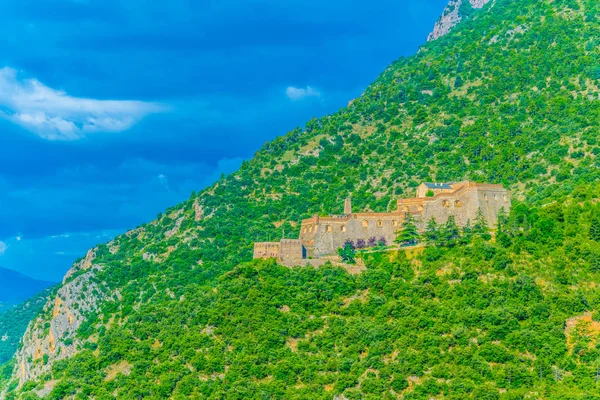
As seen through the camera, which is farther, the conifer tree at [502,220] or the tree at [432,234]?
the tree at [432,234]

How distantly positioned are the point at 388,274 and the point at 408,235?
31.0 feet

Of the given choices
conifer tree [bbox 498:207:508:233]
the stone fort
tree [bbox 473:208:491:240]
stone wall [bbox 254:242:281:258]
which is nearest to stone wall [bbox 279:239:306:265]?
the stone fort

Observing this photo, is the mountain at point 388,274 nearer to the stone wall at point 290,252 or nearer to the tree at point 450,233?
the tree at point 450,233

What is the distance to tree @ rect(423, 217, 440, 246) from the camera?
111938 mm

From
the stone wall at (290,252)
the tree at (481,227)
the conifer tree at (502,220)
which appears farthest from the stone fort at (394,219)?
the tree at (481,227)

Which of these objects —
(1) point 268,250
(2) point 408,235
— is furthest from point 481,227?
(1) point 268,250

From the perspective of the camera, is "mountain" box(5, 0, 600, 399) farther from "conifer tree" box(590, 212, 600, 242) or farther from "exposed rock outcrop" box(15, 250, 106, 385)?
"exposed rock outcrop" box(15, 250, 106, 385)

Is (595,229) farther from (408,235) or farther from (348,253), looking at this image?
(348,253)

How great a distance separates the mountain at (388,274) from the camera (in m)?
94.4

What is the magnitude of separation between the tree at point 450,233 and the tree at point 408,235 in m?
Answer: 4.01

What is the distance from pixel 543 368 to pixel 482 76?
3802 inches

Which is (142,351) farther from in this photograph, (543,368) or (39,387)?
(543,368)

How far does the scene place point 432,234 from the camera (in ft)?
368

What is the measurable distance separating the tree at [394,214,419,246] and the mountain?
16.1 ft
